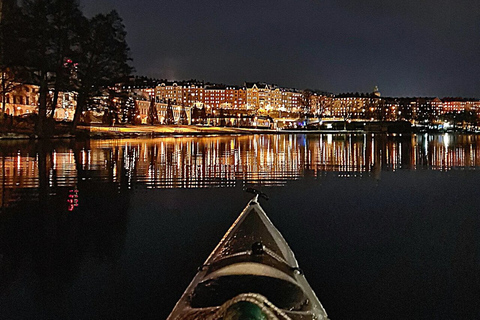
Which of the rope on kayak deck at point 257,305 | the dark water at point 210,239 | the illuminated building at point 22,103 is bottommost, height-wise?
the dark water at point 210,239

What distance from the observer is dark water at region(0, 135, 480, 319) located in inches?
227

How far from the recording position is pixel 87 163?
23.2 metres

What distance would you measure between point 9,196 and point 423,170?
1576cm

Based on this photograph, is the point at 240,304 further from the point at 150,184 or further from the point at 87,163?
the point at 87,163

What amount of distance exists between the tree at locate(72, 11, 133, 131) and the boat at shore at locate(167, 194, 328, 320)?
49207 millimetres

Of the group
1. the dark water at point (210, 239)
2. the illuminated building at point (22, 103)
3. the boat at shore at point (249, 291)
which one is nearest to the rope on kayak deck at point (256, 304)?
the boat at shore at point (249, 291)

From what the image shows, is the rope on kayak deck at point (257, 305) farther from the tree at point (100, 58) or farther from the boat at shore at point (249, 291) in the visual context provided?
the tree at point (100, 58)

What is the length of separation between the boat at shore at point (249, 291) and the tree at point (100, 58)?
4921 centimetres

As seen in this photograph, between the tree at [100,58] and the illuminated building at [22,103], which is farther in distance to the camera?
the illuminated building at [22,103]

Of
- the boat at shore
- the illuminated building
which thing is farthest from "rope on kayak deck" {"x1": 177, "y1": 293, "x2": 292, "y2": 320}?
the illuminated building

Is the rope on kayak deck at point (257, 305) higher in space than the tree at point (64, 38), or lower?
lower

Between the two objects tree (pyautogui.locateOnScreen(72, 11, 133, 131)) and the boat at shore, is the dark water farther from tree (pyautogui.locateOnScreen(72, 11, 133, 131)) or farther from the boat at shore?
tree (pyautogui.locateOnScreen(72, 11, 133, 131))

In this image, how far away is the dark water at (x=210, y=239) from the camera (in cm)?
576

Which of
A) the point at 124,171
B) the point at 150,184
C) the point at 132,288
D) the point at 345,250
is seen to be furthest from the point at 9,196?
the point at 345,250
